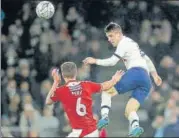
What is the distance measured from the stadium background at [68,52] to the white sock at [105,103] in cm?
110

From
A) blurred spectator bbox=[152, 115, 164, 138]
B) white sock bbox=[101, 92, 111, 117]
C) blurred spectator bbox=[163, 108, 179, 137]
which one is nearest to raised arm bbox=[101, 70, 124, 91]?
white sock bbox=[101, 92, 111, 117]

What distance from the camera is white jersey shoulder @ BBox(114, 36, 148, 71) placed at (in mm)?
12508

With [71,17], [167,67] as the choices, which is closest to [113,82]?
[167,67]

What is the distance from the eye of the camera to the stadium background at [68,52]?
571 inches

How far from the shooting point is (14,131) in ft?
51.5

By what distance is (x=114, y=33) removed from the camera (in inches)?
497

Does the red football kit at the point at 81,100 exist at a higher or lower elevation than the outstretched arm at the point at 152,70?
lower

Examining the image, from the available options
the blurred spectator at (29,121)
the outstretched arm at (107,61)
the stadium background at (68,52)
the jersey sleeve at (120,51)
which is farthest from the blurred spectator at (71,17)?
the jersey sleeve at (120,51)

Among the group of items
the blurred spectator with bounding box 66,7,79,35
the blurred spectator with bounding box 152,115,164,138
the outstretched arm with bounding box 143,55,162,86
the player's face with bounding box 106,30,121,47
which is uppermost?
the blurred spectator with bounding box 66,7,79,35

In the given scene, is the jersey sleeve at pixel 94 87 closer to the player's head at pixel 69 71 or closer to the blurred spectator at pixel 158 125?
the player's head at pixel 69 71

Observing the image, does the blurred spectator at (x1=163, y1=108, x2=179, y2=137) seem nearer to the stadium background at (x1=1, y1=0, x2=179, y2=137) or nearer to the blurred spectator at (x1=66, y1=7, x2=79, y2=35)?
the stadium background at (x1=1, y1=0, x2=179, y2=137)

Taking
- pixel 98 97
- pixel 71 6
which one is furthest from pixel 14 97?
pixel 98 97

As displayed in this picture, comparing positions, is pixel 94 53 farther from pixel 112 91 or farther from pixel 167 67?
pixel 112 91

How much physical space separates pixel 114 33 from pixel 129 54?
276 mm
